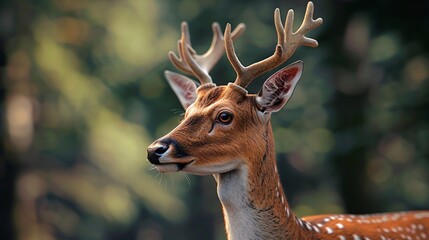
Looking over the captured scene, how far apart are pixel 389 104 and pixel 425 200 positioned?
14.0ft

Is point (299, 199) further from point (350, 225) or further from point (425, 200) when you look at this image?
point (350, 225)

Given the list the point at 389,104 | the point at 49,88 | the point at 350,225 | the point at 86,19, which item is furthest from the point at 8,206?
the point at 350,225

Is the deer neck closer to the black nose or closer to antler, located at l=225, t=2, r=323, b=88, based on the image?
antler, located at l=225, t=2, r=323, b=88

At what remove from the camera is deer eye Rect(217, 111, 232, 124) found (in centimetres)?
556

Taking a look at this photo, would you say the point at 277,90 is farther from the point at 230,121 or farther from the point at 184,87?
the point at 184,87

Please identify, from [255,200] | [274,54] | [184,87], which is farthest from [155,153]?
[184,87]

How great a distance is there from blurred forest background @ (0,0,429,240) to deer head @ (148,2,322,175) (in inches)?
378

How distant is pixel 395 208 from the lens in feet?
60.9

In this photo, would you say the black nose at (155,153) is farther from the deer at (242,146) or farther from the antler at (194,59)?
the antler at (194,59)

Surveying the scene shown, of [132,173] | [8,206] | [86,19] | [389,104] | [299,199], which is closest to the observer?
[389,104]

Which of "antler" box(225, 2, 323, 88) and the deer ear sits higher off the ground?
"antler" box(225, 2, 323, 88)

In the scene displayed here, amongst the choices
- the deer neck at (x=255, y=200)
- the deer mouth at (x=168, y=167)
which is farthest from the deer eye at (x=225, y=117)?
the deer mouth at (x=168, y=167)

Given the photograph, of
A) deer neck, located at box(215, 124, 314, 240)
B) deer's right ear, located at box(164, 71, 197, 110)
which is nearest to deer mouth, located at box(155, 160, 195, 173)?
deer neck, located at box(215, 124, 314, 240)

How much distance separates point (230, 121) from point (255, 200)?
1.62 feet
